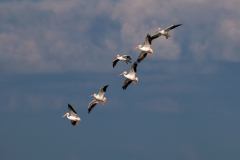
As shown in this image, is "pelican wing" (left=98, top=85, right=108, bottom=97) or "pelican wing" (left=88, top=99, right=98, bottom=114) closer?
"pelican wing" (left=98, top=85, right=108, bottom=97)

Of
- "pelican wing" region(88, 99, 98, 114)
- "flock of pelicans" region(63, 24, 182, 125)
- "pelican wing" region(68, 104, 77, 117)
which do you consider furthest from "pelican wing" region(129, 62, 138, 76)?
"pelican wing" region(68, 104, 77, 117)

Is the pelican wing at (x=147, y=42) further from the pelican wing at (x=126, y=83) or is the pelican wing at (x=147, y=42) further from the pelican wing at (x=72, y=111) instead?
the pelican wing at (x=72, y=111)

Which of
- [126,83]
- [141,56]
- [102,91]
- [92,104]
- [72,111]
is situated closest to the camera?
[141,56]

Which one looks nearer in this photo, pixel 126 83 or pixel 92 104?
pixel 126 83

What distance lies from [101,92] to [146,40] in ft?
27.9

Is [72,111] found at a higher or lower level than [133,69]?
lower

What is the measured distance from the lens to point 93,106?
13412 cm

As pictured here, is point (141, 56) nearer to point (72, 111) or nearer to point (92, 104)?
point (92, 104)

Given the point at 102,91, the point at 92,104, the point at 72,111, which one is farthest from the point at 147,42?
the point at 72,111

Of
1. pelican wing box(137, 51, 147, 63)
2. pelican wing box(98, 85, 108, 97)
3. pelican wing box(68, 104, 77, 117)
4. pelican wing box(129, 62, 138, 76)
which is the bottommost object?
pelican wing box(68, 104, 77, 117)

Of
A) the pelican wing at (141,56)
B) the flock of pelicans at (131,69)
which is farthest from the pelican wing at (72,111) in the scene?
the pelican wing at (141,56)

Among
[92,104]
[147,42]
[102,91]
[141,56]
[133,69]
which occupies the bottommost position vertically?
[102,91]

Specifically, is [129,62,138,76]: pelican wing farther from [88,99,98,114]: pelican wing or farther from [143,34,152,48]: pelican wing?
[88,99,98,114]: pelican wing

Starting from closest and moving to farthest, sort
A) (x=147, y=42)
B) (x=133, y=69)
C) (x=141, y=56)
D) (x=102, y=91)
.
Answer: (x=147, y=42) → (x=133, y=69) → (x=141, y=56) → (x=102, y=91)
